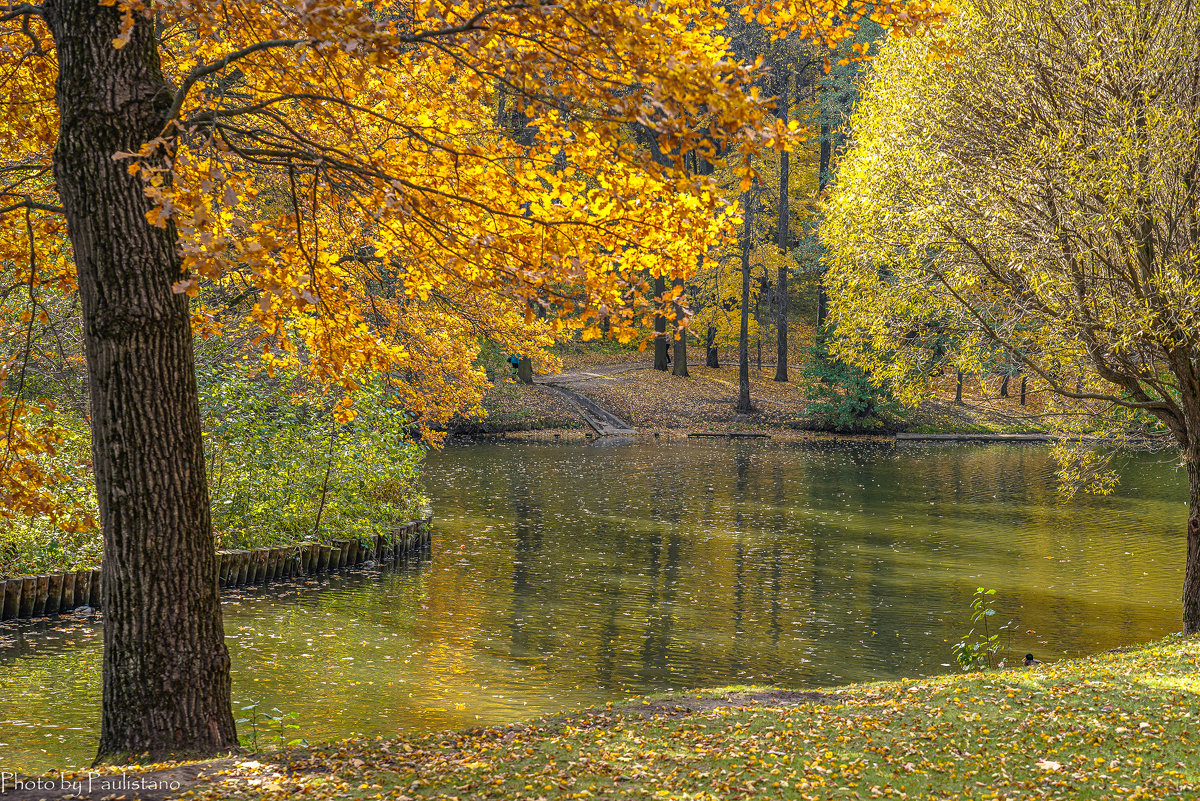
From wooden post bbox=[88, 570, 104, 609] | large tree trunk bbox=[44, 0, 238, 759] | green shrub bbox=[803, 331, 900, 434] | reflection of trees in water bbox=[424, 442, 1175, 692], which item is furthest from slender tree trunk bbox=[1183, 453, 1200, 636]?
green shrub bbox=[803, 331, 900, 434]

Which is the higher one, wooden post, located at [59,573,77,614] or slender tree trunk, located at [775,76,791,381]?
slender tree trunk, located at [775,76,791,381]

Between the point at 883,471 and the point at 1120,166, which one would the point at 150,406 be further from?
the point at 883,471

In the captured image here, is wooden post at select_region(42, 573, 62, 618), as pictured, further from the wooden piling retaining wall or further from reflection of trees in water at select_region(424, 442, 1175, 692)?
reflection of trees in water at select_region(424, 442, 1175, 692)

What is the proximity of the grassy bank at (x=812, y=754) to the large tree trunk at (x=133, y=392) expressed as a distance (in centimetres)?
84

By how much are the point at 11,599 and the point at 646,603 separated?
7476mm

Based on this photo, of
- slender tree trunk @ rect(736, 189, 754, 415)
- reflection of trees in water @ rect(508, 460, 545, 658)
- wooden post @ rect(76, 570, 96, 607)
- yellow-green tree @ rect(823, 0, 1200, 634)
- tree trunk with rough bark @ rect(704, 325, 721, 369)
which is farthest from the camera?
tree trunk with rough bark @ rect(704, 325, 721, 369)

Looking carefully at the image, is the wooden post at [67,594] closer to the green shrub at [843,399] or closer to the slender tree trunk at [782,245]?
the green shrub at [843,399]

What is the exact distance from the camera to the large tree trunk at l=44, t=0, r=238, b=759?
18.2 ft

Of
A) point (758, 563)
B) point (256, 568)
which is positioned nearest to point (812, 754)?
point (256, 568)

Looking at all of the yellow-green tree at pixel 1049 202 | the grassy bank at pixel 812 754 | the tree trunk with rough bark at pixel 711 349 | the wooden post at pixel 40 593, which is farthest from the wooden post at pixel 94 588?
the tree trunk with rough bark at pixel 711 349

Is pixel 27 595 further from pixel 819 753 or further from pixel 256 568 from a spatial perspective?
pixel 819 753

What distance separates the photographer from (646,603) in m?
13.3

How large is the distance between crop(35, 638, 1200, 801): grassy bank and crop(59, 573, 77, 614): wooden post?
6989 millimetres

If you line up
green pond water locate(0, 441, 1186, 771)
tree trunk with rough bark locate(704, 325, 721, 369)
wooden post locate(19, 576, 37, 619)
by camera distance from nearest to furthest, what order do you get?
1. green pond water locate(0, 441, 1186, 771)
2. wooden post locate(19, 576, 37, 619)
3. tree trunk with rough bark locate(704, 325, 721, 369)
